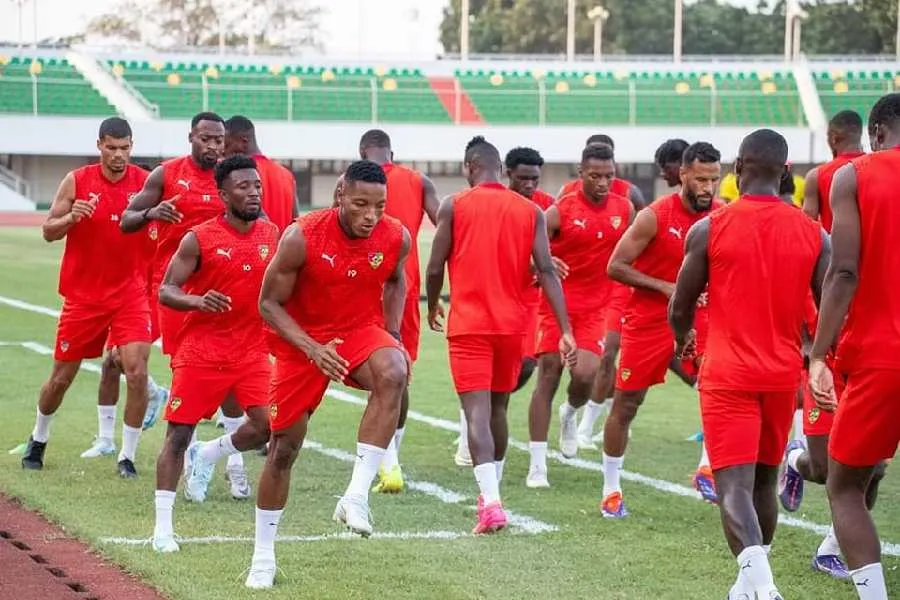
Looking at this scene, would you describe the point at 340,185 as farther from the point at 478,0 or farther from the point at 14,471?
the point at 478,0

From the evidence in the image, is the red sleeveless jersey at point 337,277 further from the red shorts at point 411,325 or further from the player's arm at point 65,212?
the player's arm at point 65,212

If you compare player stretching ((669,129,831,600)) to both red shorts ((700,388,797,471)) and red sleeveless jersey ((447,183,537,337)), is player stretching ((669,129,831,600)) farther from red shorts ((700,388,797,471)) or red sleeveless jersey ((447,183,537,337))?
red sleeveless jersey ((447,183,537,337))

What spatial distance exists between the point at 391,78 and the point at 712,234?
53.1 m

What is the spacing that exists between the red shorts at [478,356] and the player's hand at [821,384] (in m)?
3.39

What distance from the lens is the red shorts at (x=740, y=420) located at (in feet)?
21.9

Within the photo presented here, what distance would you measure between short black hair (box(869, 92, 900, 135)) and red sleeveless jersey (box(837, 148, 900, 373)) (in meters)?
0.19

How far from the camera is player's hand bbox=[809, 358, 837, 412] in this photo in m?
6.14

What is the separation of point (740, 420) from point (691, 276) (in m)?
0.64

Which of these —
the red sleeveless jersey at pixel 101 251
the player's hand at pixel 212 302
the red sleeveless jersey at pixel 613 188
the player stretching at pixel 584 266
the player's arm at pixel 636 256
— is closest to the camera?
the player's hand at pixel 212 302

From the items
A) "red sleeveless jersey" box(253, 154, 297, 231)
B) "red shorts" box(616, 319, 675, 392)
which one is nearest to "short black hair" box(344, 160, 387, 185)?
"red shorts" box(616, 319, 675, 392)

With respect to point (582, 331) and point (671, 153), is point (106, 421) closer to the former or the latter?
point (582, 331)

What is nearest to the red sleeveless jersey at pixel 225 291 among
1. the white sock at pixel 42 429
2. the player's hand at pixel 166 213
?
the player's hand at pixel 166 213

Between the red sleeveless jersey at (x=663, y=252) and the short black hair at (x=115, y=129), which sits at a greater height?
the short black hair at (x=115, y=129)

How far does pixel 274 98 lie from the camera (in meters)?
54.1
